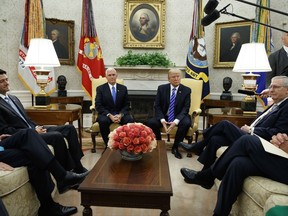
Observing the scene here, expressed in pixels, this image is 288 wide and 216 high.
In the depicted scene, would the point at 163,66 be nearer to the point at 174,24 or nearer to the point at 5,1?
the point at 174,24

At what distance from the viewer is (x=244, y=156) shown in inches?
82.4

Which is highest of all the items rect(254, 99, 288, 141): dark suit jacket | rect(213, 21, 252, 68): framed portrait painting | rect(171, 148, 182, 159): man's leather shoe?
rect(213, 21, 252, 68): framed portrait painting

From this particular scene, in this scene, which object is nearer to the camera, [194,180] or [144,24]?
[194,180]

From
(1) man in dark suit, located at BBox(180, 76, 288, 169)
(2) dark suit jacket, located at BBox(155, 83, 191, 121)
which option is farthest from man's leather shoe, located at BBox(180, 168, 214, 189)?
(2) dark suit jacket, located at BBox(155, 83, 191, 121)

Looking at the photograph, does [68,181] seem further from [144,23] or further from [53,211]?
[144,23]

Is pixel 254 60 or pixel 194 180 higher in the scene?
pixel 254 60

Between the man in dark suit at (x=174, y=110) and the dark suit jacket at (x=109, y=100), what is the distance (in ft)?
1.84

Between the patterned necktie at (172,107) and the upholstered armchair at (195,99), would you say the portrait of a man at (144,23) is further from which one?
the patterned necktie at (172,107)

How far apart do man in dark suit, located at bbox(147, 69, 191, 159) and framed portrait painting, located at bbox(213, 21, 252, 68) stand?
1904 mm

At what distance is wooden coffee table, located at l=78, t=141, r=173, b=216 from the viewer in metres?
1.74

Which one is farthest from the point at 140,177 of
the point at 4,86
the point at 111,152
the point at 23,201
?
the point at 4,86

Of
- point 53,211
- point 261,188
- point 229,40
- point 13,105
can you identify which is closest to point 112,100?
point 13,105

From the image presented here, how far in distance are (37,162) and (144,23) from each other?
4.46 meters

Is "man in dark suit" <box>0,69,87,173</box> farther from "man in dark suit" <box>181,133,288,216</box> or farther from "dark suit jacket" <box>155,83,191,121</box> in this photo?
"dark suit jacket" <box>155,83,191,121</box>
